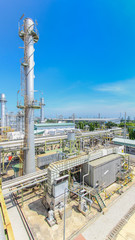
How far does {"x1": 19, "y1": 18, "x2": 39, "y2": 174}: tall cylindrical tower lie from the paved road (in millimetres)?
9247

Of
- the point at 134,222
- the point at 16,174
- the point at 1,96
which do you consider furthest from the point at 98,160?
the point at 1,96

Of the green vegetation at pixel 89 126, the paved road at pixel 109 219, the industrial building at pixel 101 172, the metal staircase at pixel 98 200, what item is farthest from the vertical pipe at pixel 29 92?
the green vegetation at pixel 89 126

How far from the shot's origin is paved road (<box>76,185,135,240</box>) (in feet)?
33.0

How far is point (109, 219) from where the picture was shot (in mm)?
11625

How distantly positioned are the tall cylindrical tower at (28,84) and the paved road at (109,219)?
9247 millimetres

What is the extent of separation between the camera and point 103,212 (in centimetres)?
1231

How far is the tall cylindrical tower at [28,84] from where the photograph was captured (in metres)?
14.9

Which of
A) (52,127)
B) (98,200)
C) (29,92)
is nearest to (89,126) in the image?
(52,127)

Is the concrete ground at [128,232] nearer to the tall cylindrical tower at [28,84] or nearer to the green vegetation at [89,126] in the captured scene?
the tall cylindrical tower at [28,84]

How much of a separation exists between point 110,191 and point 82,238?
25.4 feet

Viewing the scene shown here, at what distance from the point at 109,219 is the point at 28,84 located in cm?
1753

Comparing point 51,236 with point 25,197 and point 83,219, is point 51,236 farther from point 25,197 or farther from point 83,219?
point 25,197

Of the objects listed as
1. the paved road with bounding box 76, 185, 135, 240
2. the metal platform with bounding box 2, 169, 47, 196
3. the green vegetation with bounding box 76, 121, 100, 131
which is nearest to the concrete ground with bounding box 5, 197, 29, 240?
the metal platform with bounding box 2, 169, 47, 196

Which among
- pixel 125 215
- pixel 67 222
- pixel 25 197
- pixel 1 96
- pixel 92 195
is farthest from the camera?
pixel 1 96
